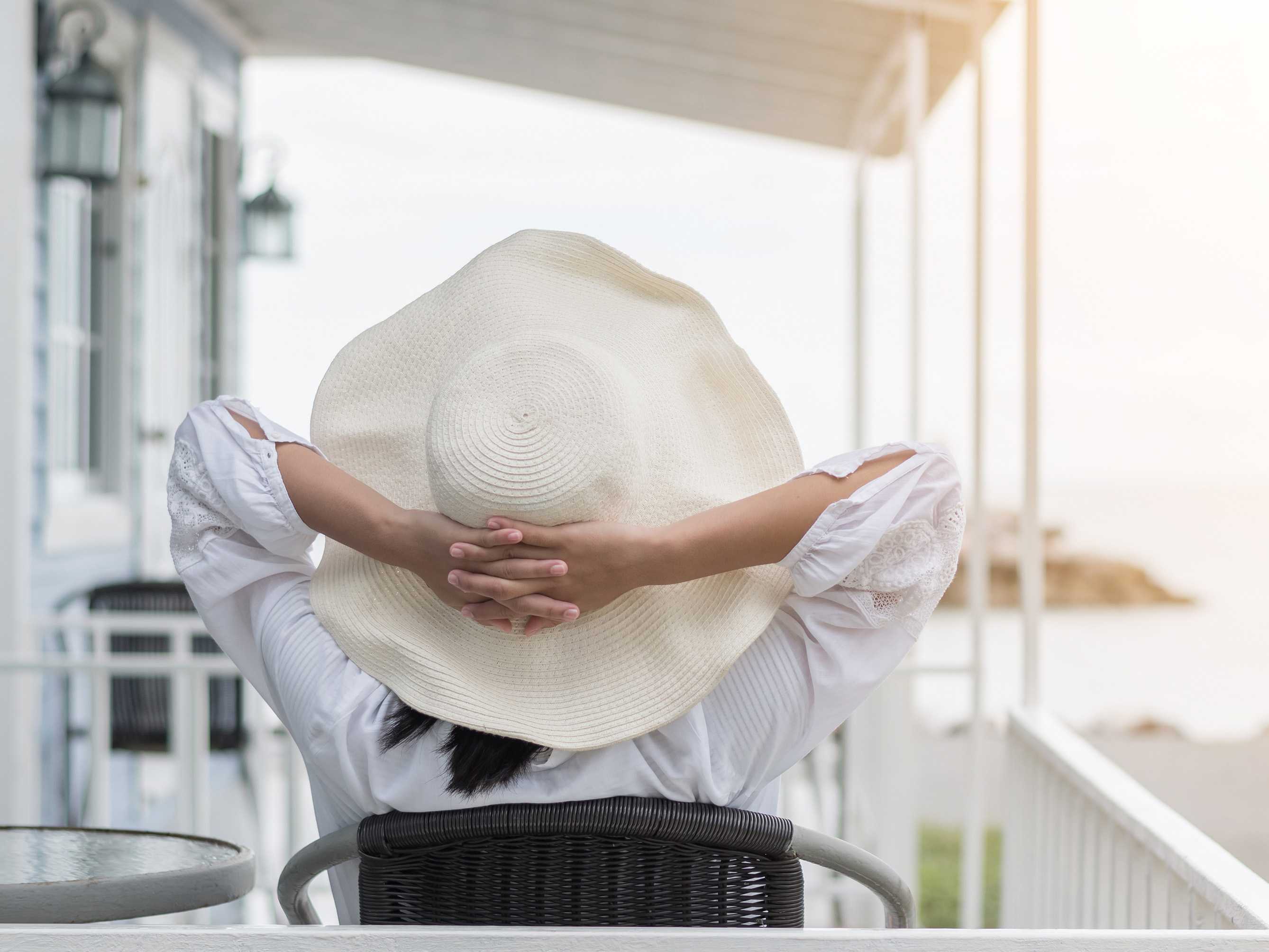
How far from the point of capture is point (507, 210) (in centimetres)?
1802

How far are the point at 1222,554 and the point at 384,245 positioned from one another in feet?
39.1

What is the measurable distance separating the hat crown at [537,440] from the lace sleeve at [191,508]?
0.22 m

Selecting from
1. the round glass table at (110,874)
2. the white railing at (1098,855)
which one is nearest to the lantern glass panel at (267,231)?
the white railing at (1098,855)

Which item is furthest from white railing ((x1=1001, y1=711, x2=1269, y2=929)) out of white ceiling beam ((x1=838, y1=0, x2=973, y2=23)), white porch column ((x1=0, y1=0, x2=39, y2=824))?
white porch column ((x1=0, y1=0, x2=39, y2=824))

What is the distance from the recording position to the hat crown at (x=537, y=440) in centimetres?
108

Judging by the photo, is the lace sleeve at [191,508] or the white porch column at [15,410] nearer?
the lace sleeve at [191,508]

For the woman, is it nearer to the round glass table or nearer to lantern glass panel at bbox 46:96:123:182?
the round glass table

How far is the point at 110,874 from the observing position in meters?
1.21

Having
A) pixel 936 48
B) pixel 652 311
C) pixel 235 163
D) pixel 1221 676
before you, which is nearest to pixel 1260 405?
pixel 936 48

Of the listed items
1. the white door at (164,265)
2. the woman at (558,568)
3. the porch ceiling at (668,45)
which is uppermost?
the porch ceiling at (668,45)

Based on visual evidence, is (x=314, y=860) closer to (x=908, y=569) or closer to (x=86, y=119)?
(x=908, y=569)

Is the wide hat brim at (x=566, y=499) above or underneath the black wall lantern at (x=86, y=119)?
underneath

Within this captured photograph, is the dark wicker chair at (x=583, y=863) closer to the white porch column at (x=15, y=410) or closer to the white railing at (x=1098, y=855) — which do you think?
the white railing at (x=1098, y=855)

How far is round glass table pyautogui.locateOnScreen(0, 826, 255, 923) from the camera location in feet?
3.59
